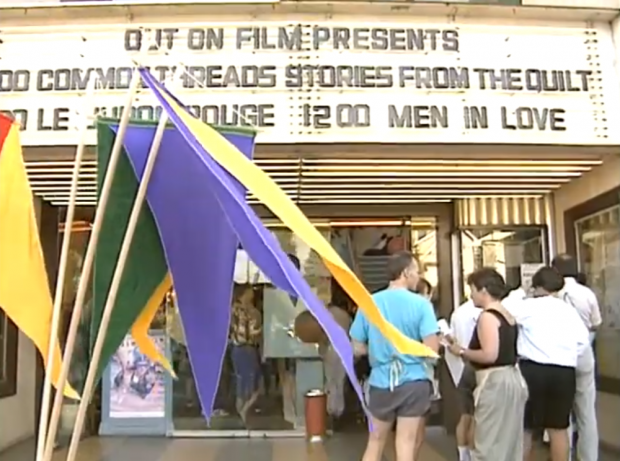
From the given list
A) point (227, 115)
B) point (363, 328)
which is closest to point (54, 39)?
point (227, 115)

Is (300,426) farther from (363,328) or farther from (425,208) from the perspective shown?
(363,328)

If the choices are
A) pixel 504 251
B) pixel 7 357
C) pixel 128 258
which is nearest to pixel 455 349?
pixel 128 258

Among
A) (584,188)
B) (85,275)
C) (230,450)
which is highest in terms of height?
(584,188)

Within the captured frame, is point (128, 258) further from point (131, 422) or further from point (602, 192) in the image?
point (131, 422)

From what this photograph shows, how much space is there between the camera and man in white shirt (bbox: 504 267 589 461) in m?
5.71

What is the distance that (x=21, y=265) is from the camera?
3.36 metres

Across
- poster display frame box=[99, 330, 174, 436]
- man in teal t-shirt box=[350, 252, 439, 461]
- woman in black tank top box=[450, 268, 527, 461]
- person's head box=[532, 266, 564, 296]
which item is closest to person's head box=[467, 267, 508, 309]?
woman in black tank top box=[450, 268, 527, 461]

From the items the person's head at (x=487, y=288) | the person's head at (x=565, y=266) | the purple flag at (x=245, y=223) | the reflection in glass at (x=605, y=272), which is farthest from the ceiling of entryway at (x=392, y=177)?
the purple flag at (x=245, y=223)

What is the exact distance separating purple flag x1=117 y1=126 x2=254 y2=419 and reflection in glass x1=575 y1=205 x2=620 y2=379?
5.29 m

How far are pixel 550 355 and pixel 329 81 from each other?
9.77 ft

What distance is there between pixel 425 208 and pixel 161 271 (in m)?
6.62

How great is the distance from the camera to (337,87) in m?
6.94

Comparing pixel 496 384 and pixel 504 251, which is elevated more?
pixel 504 251

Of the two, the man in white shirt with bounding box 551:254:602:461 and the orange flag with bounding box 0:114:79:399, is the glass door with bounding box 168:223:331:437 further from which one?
the orange flag with bounding box 0:114:79:399
